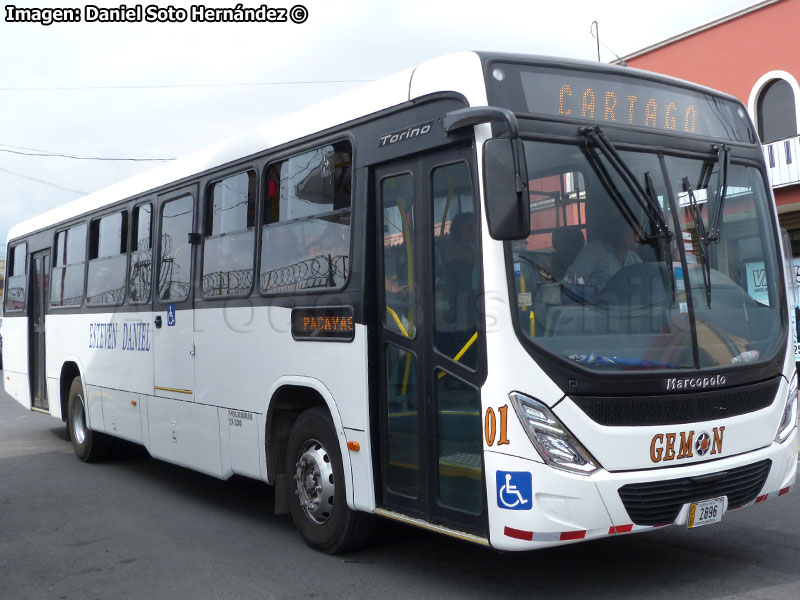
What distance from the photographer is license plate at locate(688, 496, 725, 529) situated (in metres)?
4.95

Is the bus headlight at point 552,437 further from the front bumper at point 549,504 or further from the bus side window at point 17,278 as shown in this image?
the bus side window at point 17,278

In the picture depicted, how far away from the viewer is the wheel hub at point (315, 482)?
6.22m

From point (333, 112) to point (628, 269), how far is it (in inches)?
94.2

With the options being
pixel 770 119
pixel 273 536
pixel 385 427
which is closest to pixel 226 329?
pixel 273 536

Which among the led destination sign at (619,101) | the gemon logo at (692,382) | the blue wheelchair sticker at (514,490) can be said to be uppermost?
the led destination sign at (619,101)

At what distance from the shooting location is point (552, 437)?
4676 millimetres

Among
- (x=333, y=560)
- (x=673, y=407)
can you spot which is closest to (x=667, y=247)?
(x=673, y=407)

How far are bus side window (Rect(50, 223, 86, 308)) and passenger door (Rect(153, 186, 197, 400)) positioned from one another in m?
2.43

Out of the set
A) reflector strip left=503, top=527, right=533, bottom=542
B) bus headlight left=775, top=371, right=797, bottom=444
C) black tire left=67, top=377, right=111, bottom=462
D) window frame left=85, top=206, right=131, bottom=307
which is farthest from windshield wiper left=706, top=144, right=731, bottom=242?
black tire left=67, top=377, right=111, bottom=462

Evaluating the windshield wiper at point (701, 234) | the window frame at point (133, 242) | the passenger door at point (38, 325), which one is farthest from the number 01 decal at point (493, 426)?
the passenger door at point (38, 325)

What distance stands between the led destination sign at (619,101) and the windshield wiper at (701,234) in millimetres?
392

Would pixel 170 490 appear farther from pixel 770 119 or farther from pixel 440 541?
pixel 770 119

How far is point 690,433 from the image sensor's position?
16.3ft

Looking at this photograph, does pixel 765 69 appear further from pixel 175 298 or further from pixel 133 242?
pixel 175 298
